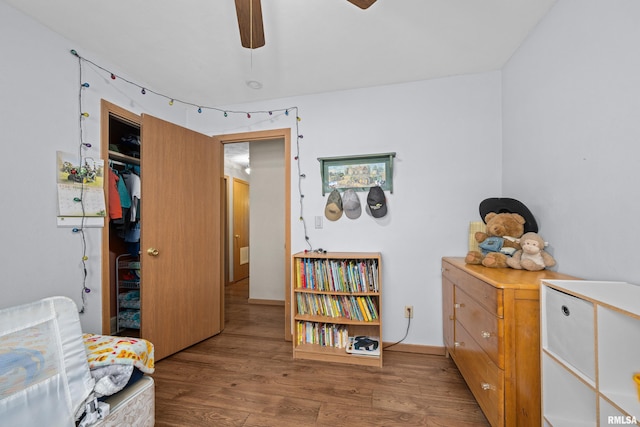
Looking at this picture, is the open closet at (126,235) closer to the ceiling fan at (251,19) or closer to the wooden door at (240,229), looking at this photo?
the ceiling fan at (251,19)

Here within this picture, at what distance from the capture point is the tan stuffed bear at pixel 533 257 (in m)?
1.47

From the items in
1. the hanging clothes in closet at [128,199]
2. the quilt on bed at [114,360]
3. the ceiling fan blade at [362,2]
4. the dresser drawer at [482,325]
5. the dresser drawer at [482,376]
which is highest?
the ceiling fan blade at [362,2]

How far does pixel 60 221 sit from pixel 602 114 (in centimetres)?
318

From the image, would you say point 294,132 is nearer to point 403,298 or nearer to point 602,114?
point 403,298

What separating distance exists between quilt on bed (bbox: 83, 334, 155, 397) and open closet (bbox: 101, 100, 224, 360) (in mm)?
676

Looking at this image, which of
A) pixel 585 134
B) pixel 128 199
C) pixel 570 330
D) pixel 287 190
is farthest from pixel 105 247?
pixel 585 134

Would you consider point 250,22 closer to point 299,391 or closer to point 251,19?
point 251,19

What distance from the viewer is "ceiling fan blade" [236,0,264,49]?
1.10m

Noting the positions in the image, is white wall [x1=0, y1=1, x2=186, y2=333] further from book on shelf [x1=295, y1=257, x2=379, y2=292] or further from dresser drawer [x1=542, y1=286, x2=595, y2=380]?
dresser drawer [x1=542, y1=286, x2=595, y2=380]

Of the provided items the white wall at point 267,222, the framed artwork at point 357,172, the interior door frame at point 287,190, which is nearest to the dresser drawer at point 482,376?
the framed artwork at point 357,172

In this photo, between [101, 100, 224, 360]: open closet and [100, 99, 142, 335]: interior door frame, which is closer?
[100, 99, 142, 335]: interior door frame

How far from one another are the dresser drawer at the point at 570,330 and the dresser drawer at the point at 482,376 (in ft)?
0.96

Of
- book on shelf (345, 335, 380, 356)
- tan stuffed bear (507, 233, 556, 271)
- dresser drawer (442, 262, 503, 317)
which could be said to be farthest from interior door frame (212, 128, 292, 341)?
tan stuffed bear (507, 233, 556, 271)

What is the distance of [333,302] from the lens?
2191mm
